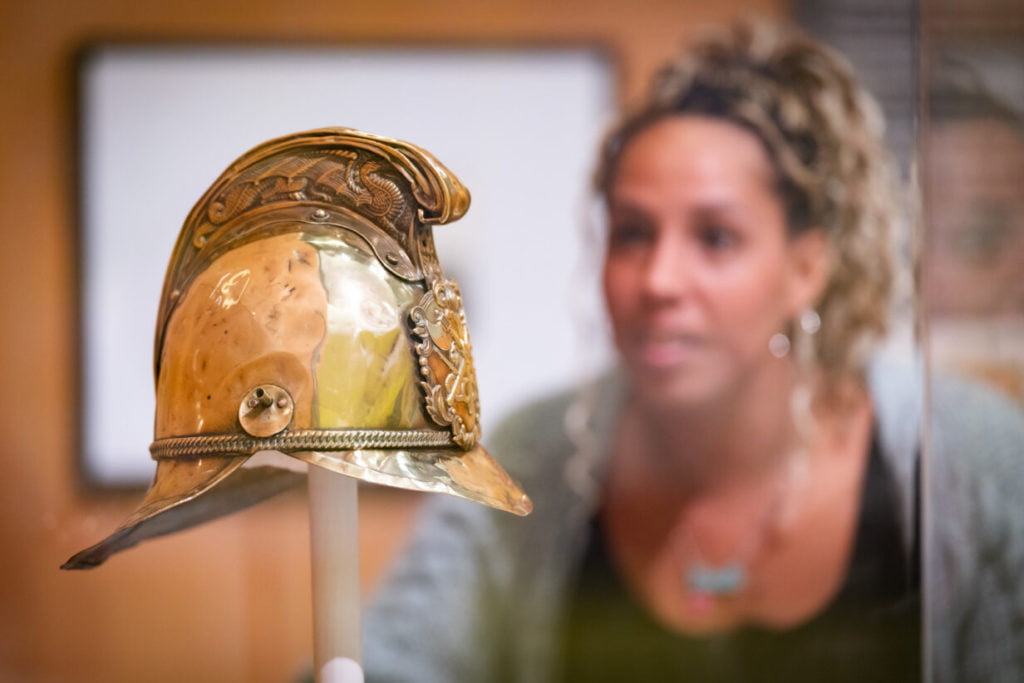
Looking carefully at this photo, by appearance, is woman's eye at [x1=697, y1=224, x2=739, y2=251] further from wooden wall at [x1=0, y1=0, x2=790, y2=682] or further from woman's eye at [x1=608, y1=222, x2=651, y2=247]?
wooden wall at [x1=0, y1=0, x2=790, y2=682]

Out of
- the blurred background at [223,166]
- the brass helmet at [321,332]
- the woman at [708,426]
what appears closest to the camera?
the brass helmet at [321,332]

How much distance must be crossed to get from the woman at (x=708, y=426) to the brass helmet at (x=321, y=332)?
857mm

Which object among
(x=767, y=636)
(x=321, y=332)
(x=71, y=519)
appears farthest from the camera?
(x=767, y=636)

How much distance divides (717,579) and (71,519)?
3.93 feet

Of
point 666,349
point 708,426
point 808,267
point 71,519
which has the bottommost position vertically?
point 71,519

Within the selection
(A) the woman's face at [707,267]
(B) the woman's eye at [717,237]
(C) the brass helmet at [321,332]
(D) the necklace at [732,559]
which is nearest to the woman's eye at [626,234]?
(A) the woman's face at [707,267]

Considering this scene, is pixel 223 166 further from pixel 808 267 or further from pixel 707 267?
pixel 808 267

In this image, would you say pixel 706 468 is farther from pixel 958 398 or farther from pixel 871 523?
pixel 958 398

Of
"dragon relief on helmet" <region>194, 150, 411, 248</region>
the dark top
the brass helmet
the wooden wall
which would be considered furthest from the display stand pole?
the dark top

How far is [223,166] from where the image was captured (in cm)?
194

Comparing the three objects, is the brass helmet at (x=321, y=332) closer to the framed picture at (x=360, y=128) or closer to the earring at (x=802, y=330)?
the framed picture at (x=360, y=128)

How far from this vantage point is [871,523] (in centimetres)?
194

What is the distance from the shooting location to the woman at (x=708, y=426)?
1.99 meters

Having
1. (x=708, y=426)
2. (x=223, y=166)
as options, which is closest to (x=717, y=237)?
(x=708, y=426)
